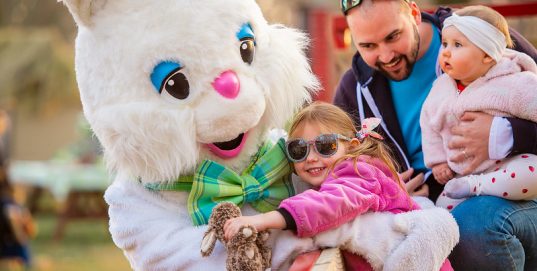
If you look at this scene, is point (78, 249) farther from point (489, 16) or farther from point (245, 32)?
point (489, 16)

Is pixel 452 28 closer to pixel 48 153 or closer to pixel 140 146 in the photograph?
pixel 140 146

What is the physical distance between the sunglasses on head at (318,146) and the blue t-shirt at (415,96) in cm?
56

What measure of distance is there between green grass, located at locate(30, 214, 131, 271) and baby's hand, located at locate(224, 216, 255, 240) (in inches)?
238

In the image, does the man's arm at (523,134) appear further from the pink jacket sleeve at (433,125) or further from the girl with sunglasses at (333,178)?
the girl with sunglasses at (333,178)

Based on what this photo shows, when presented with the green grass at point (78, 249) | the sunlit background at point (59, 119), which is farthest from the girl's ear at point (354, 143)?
the green grass at point (78, 249)

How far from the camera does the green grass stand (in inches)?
314

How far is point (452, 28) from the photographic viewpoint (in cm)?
230

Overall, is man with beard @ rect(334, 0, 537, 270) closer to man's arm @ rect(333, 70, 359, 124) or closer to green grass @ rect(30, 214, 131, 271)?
man's arm @ rect(333, 70, 359, 124)

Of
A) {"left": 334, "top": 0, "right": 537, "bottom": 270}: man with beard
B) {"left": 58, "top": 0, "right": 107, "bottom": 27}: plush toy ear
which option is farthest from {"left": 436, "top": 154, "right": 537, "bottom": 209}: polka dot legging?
{"left": 58, "top": 0, "right": 107, "bottom": 27}: plush toy ear

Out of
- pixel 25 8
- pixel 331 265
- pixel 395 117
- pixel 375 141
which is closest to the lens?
pixel 331 265

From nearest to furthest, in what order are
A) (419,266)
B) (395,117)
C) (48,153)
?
(419,266), (395,117), (48,153)

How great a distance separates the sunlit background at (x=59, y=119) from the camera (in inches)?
146

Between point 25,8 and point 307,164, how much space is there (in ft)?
54.7

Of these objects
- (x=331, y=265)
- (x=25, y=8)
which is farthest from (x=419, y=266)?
(x=25, y=8)
